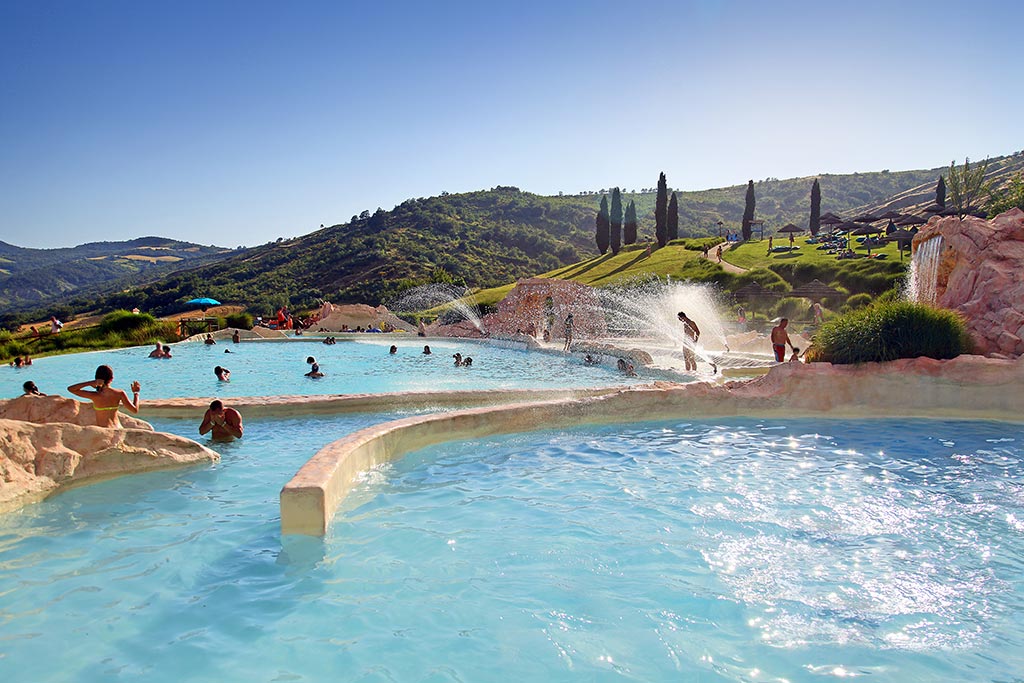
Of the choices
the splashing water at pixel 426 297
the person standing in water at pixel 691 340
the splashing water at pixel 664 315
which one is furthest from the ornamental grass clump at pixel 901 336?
the splashing water at pixel 426 297

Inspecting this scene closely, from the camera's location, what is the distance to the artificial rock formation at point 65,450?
5.76 metres

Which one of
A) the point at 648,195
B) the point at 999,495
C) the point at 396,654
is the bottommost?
the point at 396,654

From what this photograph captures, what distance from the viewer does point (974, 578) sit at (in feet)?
13.7

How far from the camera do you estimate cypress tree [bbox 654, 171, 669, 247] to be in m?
46.3

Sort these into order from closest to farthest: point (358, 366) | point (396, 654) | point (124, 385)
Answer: point (396, 654)
point (124, 385)
point (358, 366)

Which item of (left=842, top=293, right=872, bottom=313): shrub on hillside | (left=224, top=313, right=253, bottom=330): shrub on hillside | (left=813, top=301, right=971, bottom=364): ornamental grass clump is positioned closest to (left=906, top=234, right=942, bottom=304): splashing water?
(left=813, top=301, right=971, bottom=364): ornamental grass clump

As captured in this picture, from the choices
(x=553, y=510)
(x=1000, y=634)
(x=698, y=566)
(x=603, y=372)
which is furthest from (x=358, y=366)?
(x=1000, y=634)

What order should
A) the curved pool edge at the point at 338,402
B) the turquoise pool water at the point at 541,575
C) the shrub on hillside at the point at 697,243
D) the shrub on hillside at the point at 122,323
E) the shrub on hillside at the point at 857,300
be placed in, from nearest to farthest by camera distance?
the turquoise pool water at the point at 541,575, the curved pool edge at the point at 338,402, the shrub on hillside at the point at 857,300, the shrub on hillside at the point at 122,323, the shrub on hillside at the point at 697,243

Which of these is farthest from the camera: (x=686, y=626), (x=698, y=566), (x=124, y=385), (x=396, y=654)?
(x=124, y=385)

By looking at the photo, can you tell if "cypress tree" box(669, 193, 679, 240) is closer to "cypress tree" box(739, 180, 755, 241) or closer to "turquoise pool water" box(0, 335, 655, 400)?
"cypress tree" box(739, 180, 755, 241)

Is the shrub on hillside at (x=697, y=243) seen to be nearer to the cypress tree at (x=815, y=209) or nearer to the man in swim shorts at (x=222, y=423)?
the cypress tree at (x=815, y=209)

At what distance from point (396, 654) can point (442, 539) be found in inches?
56.6

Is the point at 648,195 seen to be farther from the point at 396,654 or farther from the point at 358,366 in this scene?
the point at 396,654

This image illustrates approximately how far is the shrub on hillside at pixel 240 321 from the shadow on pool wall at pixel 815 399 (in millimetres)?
25014
